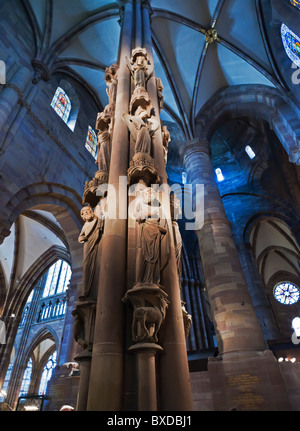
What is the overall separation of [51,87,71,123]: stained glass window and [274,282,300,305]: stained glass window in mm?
19657

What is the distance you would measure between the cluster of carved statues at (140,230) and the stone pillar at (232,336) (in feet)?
14.2

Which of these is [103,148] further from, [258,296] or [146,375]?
[258,296]

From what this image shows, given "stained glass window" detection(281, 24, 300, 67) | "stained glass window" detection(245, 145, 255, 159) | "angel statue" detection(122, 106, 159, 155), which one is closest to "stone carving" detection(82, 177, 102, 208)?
"angel statue" detection(122, 106, 159, 155)

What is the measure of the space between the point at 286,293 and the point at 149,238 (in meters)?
21.6

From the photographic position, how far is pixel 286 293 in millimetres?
20703

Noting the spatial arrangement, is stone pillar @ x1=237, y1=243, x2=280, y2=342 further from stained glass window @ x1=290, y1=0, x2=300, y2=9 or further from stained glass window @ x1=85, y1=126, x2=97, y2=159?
stained glass window @ x1=290, y1=0, x2=300, y2=9

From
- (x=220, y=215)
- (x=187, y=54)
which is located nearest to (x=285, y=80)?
(x=187, y=54)

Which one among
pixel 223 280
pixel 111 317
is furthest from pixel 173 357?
pixel 223 280

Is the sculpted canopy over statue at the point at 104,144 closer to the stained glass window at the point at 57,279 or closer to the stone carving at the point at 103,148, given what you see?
the stone carving at the point at 103,148

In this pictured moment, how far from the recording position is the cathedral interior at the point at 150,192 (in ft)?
8.34

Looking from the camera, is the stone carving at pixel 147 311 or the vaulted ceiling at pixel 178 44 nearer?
the stone carving at pixel 147 311

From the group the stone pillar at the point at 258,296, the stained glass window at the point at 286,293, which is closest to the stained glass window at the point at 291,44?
the stone pillar at the point at 258,296

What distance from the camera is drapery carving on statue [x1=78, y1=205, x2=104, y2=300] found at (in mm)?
2947

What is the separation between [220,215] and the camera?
9.16 metres
